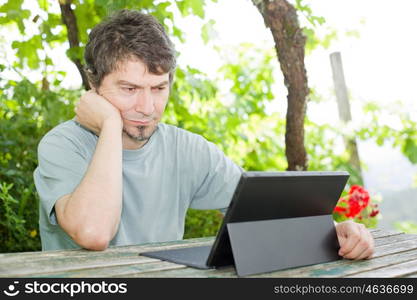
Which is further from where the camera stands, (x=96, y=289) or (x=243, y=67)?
(x=243, y=67)

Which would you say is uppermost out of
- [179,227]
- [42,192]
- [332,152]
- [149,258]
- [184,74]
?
[184,74]

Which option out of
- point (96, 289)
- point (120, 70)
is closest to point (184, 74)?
point (120, 70)

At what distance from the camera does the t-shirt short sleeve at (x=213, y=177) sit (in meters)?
2.24

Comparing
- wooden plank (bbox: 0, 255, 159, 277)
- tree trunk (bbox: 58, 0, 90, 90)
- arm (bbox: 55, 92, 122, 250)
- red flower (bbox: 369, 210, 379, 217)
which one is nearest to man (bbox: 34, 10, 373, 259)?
arm (bbox: 55, 92, 122, 250)

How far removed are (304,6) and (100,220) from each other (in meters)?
1.97

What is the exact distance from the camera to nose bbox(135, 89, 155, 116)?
1979mm

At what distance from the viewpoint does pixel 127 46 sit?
204 centimetres

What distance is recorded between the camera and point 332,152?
16.7ft

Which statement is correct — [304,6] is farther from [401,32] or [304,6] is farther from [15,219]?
[401,32]

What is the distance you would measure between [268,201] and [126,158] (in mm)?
964

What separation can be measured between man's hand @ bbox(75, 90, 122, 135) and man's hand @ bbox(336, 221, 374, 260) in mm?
841

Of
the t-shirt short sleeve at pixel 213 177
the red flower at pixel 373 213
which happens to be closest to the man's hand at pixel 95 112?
the t-shirt short sleeve at pixel 213 177

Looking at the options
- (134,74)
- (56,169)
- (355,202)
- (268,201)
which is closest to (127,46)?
(134,74)

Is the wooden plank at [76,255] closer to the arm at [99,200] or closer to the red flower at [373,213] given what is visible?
the arm at [99,200]
